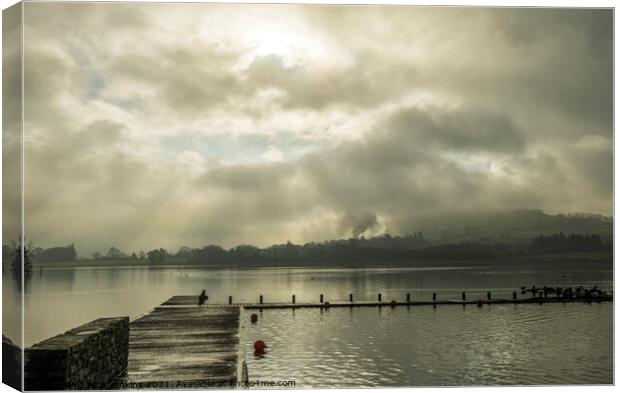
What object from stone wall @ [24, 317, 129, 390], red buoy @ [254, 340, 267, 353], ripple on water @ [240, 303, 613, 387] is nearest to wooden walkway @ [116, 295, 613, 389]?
stone wall @ [24, 317, 129, 390]

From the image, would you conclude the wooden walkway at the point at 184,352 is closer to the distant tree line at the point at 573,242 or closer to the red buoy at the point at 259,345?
the red buoy at the point at 259,345

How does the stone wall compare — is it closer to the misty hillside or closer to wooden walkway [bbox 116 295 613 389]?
wooden walkway [bbox 116 295 613 389]

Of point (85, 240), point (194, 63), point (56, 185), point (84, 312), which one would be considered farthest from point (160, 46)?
point (84, 312)

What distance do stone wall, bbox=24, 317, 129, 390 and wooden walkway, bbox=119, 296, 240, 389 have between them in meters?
0.42

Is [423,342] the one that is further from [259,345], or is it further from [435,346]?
[259,345]

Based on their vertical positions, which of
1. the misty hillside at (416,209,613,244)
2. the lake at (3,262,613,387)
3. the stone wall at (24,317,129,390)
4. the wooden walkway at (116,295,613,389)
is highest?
the misty hillside at (416,209,613,244)

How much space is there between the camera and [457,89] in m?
11.5

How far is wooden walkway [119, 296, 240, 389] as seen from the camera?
943 centimetres

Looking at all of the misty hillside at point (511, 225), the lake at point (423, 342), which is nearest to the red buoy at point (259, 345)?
the lake at point (423, 342)

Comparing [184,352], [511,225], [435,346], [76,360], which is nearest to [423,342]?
[435,346]

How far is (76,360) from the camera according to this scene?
8.34 m

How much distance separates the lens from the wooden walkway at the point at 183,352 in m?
9.43

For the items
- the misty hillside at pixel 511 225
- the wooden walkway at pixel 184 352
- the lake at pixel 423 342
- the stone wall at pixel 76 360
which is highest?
the misty hillside at pixel 511 225

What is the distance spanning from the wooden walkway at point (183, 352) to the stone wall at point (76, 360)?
419 millimetres
